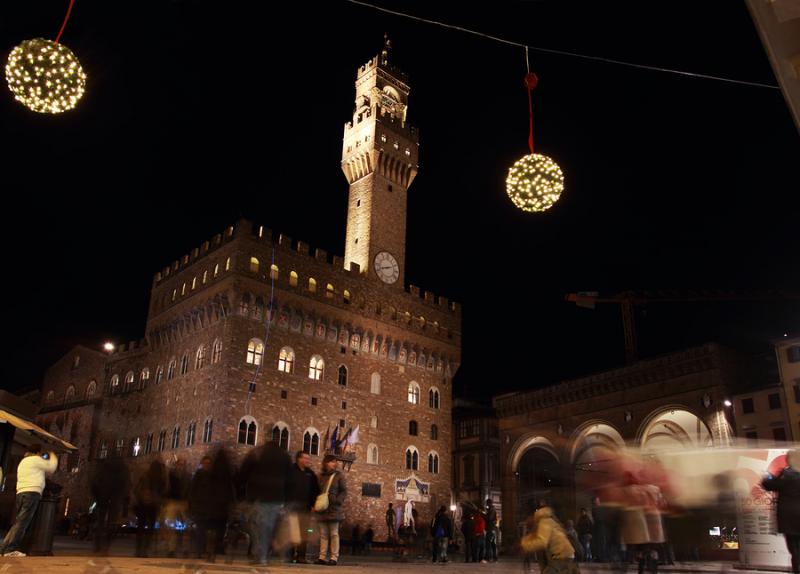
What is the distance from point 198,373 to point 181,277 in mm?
6091

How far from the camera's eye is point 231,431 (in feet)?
83.4

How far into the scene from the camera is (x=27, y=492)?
8094mm

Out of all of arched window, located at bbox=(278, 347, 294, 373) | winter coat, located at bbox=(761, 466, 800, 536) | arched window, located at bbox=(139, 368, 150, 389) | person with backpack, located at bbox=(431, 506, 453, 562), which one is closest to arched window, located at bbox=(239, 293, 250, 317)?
arched window, located at bbox=(278, 347, 294, 373)

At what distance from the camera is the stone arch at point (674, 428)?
28.0m

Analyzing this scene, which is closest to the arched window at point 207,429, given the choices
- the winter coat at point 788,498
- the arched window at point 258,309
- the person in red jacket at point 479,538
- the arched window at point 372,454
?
the arched window at point 258,309

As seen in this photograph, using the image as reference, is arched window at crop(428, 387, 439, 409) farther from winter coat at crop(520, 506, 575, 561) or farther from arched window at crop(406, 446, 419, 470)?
winter coat at crop(520, 506, 575, 561)

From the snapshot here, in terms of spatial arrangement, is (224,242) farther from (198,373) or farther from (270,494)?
(270,494)

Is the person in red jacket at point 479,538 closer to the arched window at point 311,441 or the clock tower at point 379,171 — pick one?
the arched window at point 311,441

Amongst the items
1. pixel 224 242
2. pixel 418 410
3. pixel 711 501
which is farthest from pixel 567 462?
pixel 711 501

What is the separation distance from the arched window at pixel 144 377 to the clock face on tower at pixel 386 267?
1246cm

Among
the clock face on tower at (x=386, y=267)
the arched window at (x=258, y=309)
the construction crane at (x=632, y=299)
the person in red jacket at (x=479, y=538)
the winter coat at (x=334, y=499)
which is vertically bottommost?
the person in red jacket at (x=479, y=538)

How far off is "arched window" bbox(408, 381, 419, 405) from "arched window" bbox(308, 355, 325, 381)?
555 centimetres

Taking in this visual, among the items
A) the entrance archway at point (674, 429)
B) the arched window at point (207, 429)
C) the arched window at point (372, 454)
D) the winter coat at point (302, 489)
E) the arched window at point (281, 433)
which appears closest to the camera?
the winter coat at point (302, 489)

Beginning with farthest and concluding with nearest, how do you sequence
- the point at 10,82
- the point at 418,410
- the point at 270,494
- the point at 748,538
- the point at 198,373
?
1. the point at 418,410
2. the point at 198,373
3. the point at 748,538
4. the point at 270,494
5. the point at 10,82
